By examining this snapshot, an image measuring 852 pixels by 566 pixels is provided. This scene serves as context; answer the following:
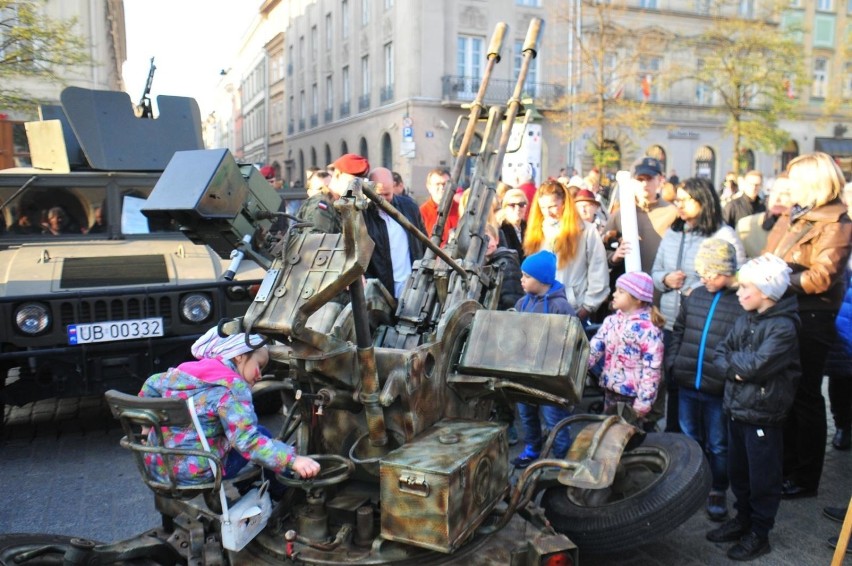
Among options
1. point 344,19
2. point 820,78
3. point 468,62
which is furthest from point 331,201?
point 820,78

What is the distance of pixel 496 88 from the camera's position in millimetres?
29656

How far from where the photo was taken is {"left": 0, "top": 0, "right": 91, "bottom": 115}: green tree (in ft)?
38.3

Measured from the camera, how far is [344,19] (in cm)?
3575

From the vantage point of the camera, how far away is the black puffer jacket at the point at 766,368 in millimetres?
3766

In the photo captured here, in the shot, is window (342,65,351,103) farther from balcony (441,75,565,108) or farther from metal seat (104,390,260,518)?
metal seat (104,390,260,518)

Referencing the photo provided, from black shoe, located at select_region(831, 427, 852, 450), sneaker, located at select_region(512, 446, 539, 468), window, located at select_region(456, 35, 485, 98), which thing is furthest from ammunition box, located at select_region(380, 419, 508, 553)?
window, located at select_region(456, 35, 485, 98)

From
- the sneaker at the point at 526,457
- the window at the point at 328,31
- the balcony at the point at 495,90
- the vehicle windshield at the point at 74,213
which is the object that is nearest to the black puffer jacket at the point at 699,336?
the sneaker at the point at 526,457

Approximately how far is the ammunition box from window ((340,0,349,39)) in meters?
34.7

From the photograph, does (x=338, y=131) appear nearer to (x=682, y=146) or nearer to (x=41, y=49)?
(x=682, y=146)

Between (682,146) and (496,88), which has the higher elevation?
(496,88)

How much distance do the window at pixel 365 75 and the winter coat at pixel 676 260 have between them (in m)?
29.2

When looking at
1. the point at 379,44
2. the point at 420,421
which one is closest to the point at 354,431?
the point at 420,421

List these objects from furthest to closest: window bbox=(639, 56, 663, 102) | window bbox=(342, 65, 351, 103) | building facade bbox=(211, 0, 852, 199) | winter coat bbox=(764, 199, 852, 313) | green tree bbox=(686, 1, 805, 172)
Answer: window bbox=(342, 65, 351, 103)
window bbox=(639, 56, 663, 102)
building facade bbox=(211, 0, 852, 199)
green tree bbox=(686, 1, 805, 172)
winter coat bbox=(764, 199, 852, 313)

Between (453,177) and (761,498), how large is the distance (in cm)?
237
